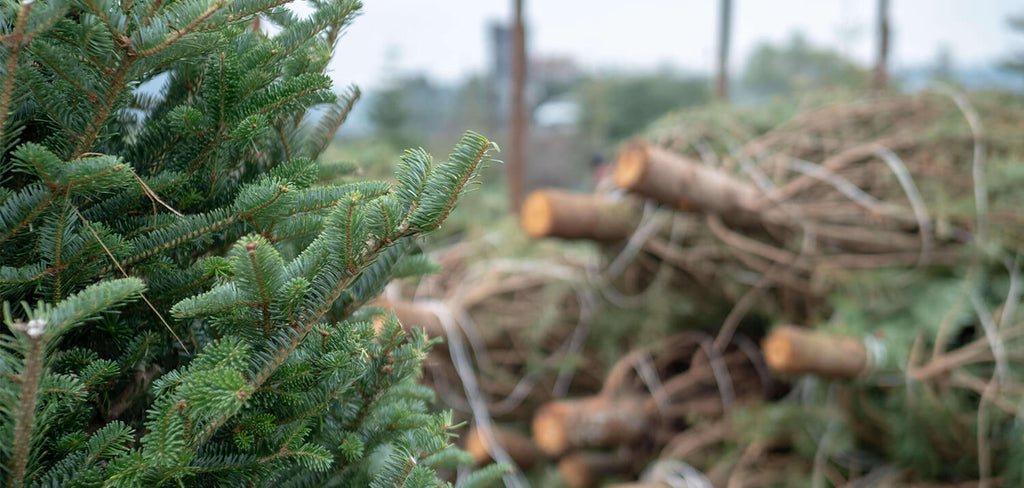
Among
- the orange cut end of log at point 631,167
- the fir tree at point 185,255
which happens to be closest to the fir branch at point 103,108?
the fir tree at point 185,255

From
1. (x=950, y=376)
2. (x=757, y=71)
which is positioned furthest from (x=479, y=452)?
(x=757, y=71)

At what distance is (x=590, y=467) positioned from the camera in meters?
2.76

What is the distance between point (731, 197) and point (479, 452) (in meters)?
1.35

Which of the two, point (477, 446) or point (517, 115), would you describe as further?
point (517, 115)

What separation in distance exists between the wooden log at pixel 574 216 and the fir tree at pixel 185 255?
70.7 inches

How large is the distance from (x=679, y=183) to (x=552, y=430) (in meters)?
0.99

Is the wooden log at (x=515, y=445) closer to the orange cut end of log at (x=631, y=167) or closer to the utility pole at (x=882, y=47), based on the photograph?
the orange cut end of log at (x=631, y=167)

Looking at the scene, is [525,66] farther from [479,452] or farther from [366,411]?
[366,411]

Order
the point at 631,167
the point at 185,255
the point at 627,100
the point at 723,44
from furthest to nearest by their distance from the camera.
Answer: the point at 627,100 < the point at 723,44 < the point at 631,167 < the point at 185,255

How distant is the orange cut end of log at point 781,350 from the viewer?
2.25m

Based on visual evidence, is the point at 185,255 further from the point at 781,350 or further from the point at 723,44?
the point at 723,44

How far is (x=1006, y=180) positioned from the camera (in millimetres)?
2766

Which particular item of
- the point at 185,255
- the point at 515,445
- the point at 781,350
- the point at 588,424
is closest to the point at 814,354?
the point at 781,350

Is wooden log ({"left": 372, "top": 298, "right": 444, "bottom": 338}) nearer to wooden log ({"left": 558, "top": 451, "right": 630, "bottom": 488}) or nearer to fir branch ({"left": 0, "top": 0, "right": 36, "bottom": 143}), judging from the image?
wooden log ({"left": 558, "top": 451, "right": 630, "bottom": 488})
